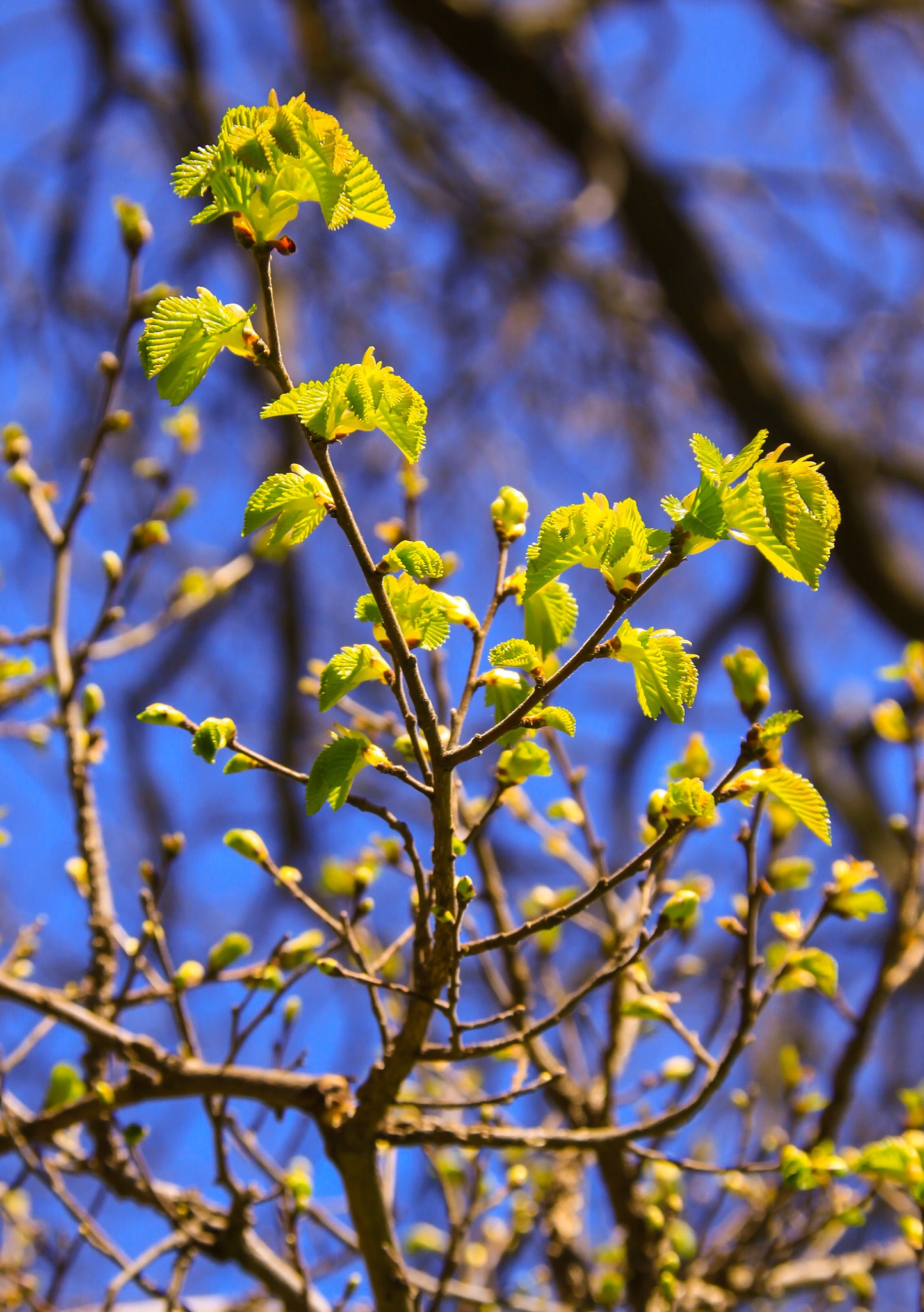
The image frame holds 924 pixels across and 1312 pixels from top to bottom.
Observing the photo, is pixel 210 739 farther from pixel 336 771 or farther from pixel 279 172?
pixel 279 172

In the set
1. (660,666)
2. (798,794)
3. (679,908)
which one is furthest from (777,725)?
(679,908)

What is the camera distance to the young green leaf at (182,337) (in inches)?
27.3

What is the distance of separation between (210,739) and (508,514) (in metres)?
0.35

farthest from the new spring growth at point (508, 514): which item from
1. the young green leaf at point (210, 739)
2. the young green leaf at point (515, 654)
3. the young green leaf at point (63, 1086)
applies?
the young green leaf at point (63, 1086)

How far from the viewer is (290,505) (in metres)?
0.74

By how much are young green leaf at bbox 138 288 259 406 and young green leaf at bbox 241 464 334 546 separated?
80 millimetres

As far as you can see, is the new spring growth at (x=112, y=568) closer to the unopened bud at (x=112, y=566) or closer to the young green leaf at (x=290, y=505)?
the unopened bud at (x=112, y=566)

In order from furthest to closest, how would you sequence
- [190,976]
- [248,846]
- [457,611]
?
[190,976] → [248,846] → [457,611]

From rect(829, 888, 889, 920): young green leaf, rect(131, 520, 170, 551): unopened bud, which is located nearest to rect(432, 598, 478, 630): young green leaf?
rect(829, 888, 889, 920): young green leaf

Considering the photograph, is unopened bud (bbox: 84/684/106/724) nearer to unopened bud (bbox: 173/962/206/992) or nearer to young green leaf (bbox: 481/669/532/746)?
unopened bud (bbox: 173/962/206/992)

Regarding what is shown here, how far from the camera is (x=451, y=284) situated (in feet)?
13.6

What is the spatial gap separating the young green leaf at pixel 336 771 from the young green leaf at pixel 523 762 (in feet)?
0.57

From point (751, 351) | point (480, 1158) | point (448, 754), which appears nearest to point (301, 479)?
point (448, 754)

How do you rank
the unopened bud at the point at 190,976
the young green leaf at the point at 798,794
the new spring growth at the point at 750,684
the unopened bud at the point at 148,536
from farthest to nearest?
the unopened bud at the point at 148,536 → the unopened bud at the point at 190,976 → the new spring growth at the point at 750,684 → the young green leaf at the point at 798,794
